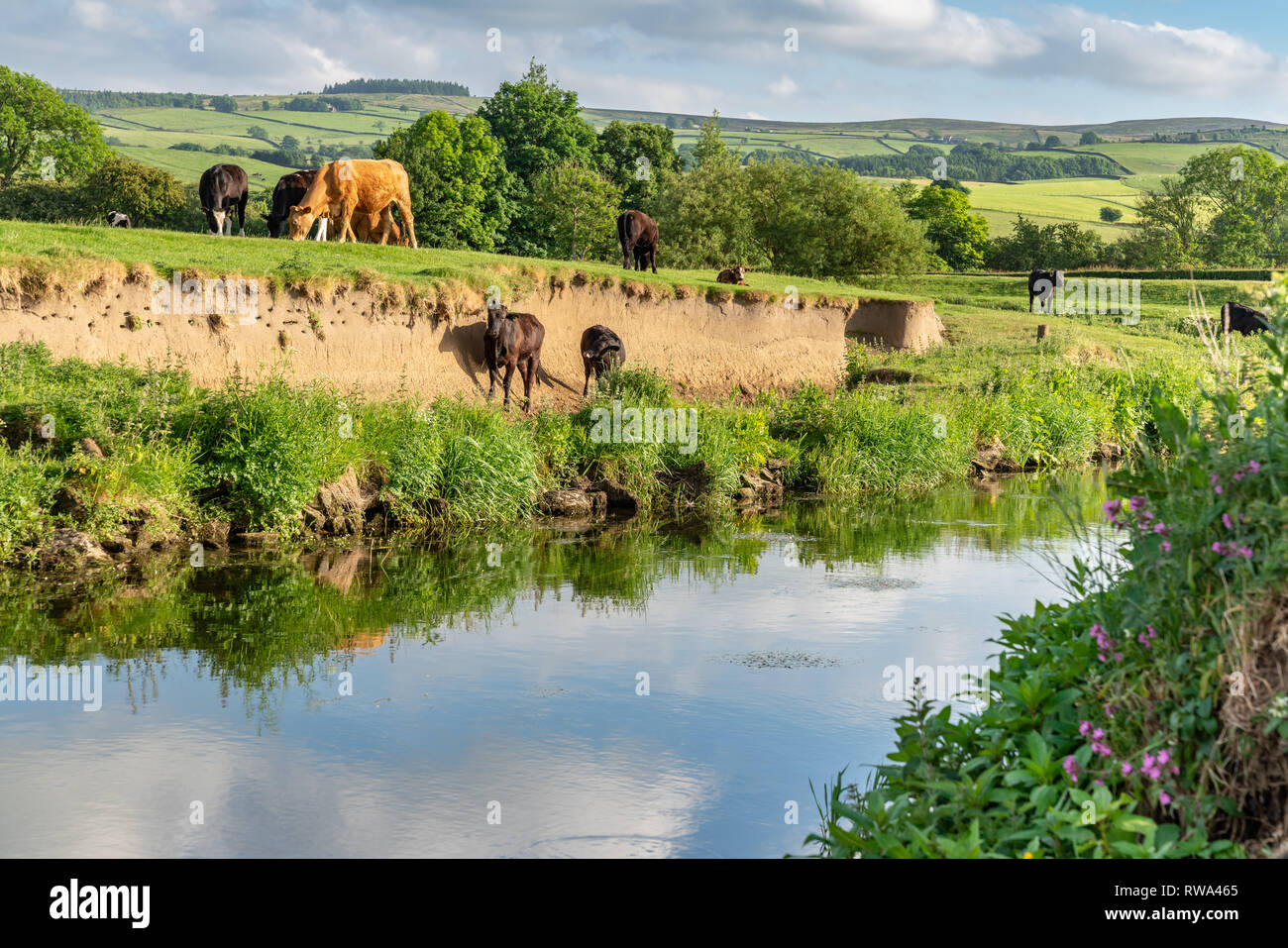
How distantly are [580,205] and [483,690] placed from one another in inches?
1817

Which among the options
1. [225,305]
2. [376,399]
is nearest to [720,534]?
[376,399]

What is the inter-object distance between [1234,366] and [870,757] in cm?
351

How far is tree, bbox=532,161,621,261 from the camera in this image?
53.5 metres

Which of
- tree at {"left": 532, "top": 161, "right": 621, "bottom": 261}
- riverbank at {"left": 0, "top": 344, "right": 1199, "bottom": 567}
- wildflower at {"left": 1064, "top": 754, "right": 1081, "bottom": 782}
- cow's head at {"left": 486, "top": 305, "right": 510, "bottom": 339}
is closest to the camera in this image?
wildflower at {"left": 1064, "top": 754, "right": 1081, "bottom": 782}

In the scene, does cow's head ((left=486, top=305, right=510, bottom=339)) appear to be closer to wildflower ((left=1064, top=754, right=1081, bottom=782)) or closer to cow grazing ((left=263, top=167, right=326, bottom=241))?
cow grazing ((left=263, top=167, right=326, bottom=241))

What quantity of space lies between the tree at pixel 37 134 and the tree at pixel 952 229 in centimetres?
4737

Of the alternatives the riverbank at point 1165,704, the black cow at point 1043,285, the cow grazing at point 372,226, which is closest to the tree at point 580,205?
the black cow at point 1043,285

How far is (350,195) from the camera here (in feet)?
76.6

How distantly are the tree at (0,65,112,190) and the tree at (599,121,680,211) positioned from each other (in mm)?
26417

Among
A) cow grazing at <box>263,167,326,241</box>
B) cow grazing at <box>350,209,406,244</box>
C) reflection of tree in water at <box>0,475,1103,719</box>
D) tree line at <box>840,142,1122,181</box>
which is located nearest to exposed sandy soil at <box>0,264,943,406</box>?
cow grazing at <box>350,209,406,244</box>

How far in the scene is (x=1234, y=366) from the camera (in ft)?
16.9

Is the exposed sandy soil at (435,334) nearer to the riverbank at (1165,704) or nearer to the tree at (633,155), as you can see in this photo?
the riverbank at (1165,704)

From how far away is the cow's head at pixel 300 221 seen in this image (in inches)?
882

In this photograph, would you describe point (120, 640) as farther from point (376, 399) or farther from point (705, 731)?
point (376, 399)
